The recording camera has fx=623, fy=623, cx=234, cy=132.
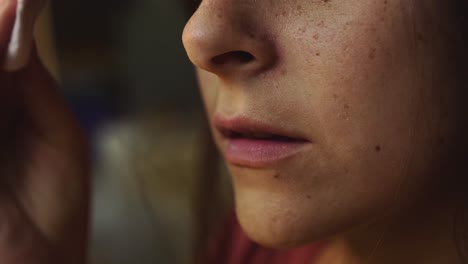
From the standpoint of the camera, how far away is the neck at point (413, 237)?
0.56 meters

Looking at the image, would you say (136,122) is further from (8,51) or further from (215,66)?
(215,66)

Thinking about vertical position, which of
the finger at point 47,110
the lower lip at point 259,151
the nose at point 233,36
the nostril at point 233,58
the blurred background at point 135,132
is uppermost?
the nose at point 233,36

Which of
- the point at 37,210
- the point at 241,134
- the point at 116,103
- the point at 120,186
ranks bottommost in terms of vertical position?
the point at 120,186

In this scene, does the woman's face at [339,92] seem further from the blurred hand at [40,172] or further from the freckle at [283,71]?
the blurred hand at [40,172]

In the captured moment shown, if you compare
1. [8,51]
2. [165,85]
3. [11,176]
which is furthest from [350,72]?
[165,85]

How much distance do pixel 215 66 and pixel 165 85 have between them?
51 centimetres

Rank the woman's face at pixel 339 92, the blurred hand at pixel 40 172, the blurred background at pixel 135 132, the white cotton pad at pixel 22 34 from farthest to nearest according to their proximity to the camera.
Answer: the blurred background at pixel 135 132, the blurred hand at pixel 40 172, the white cotton pad at pixel 22 34, the woman's face at pixel 339 92

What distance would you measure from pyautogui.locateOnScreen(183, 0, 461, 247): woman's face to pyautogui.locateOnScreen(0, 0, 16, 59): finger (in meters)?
0.21

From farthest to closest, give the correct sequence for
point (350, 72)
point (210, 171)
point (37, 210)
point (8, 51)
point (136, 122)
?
point (136, 122), point (210, 171), point (37, 210), point (8, 51), point (350, 72)

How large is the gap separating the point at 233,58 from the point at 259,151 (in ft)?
0.29

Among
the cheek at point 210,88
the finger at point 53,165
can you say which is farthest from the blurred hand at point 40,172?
the cheek at point 210,88

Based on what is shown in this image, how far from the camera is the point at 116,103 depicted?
1.18 meters

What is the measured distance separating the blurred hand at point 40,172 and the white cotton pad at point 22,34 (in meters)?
0.09

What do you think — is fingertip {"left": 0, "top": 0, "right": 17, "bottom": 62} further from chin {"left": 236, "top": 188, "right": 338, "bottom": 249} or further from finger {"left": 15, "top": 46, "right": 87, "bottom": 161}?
chin {"left": 236, "top": 188, "right": 338, "bottom": 249}
